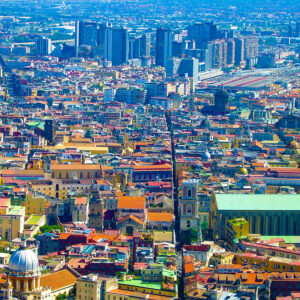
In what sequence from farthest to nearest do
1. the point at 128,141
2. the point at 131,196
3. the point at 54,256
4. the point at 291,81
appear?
the point at 291,81, the point at 128,141, the point at 131,196, the point at 54,256

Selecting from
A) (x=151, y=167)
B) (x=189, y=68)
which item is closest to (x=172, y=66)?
(x=189, y=68)

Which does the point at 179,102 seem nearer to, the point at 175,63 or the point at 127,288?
the point at 175,63

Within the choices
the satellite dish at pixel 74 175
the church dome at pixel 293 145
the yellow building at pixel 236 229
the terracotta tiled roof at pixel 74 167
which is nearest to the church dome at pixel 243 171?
the terracotta tiled roof at pixel 74 167

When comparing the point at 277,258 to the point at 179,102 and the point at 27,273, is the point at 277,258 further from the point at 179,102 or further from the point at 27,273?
the point at 179,102

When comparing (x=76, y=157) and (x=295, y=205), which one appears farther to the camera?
(x=76, y=157)

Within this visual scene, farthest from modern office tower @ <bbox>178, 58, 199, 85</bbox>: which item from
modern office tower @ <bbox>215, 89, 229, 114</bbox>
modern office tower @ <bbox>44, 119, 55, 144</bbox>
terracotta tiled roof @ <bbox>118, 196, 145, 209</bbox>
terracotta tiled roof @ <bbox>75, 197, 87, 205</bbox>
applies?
terracotta tiled roof @ <bbox>75, 197, 87, 205</bbox>

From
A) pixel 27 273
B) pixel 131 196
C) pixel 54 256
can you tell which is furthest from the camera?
pixel 131 196

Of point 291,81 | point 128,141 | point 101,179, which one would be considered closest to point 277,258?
point 101,179

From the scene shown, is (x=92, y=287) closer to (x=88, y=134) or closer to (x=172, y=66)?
(x=88, y=134)

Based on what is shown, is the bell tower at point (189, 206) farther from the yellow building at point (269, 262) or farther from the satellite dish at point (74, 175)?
the satellite dish at point (74, 175)
